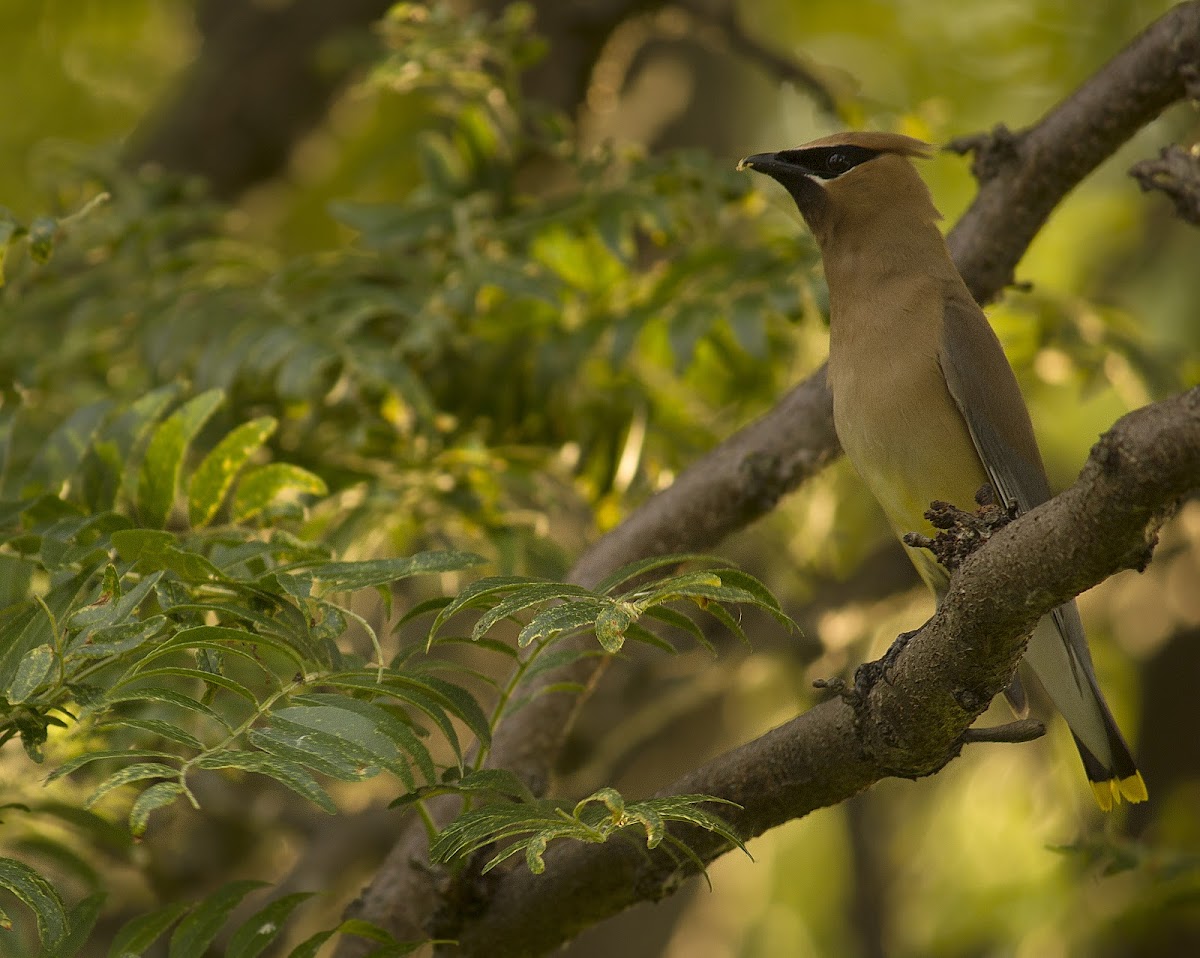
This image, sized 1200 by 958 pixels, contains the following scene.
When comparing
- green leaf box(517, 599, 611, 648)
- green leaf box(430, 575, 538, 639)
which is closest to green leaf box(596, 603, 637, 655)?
green leaf box(517, 599, 611, 648)

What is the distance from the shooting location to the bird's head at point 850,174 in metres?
3.43

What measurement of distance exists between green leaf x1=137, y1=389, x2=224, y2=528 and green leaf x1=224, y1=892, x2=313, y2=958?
27.0 inches

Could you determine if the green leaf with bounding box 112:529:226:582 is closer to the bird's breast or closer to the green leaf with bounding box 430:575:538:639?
the green leaf with bounding box 430:575:538:639

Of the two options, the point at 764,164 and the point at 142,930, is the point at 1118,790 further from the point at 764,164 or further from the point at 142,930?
the point at 142,930

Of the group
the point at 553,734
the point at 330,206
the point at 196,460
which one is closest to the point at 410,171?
the point at 330,206

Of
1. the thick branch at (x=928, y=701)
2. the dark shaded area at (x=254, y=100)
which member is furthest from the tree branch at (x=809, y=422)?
the dark shaded area at (x=254, y=100)

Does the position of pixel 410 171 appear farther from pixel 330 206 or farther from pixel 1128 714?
pixel 1128 714

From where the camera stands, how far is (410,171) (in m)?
5.52

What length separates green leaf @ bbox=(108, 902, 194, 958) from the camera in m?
2.27

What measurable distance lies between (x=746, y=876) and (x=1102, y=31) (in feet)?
11.2

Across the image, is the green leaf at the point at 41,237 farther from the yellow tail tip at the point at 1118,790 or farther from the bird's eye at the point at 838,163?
the yellow tail tip at the point at 1118,790

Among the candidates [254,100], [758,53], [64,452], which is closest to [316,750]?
[64,452]

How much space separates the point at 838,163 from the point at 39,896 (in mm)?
2388

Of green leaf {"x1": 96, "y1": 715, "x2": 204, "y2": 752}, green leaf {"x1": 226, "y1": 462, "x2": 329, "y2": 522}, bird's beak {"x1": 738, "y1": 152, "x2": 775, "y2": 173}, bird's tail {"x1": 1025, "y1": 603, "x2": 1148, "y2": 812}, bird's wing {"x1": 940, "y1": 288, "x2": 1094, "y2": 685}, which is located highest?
bird's beak {"x1": 738, "y1": 152, "x2": 775, "y2": 173}
